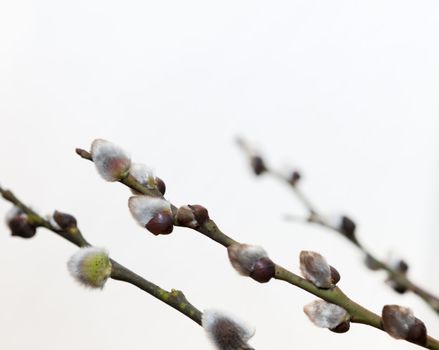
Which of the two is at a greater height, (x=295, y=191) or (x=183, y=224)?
(x=295, y=191)

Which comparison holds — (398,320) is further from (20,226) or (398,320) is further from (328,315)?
(20,226)

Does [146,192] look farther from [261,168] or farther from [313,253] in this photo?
[261,168]

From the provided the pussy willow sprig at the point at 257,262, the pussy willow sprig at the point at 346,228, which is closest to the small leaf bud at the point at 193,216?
the pussy willow sprig at the point at 257,262

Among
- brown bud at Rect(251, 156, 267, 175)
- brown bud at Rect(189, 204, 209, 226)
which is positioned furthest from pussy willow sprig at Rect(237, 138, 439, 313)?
brown bud at Rect(189, 204, 209, 226)

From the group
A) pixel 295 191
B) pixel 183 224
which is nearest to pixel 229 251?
pixel 183 224

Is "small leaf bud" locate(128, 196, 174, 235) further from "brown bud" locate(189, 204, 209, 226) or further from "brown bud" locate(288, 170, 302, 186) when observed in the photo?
"brown bud" locate(288, 170, 302, 186)

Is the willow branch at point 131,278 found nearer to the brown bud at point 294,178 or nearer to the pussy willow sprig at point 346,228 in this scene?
the pussy willow sprig at point 346,228

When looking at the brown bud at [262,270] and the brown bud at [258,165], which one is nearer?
the brown bud at [262,270]
